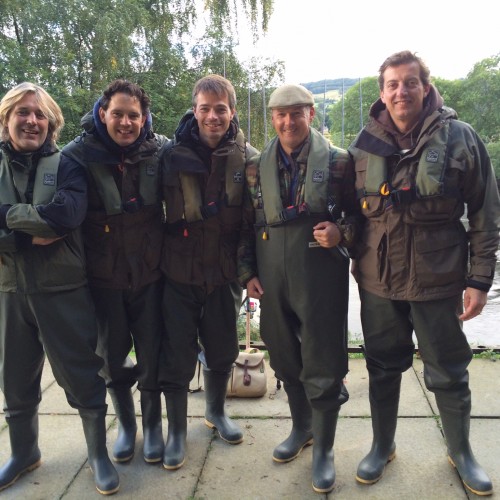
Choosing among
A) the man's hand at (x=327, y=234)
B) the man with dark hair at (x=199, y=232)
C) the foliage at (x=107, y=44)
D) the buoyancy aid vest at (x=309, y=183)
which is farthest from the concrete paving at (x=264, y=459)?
the foliage at (x=107, y=44)

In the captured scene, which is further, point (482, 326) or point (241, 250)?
point (482, 326)

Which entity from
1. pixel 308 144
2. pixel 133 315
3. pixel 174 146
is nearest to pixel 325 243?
pixel 308 144

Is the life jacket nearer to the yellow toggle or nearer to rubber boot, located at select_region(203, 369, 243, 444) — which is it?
the yellow toggle

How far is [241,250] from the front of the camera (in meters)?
2.91

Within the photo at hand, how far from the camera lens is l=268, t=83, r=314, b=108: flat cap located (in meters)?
2.58

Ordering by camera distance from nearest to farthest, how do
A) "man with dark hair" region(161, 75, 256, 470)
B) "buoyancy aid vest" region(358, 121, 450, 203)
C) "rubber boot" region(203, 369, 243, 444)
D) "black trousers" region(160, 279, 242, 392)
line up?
"buoyancy aid vest" region(358, 121, 450, 203)
"man with dark hair" region(161, 75, 256, 470)
"black trousers" region(160, 279, 242, 392)
"rubber boot" region(203, 369, 243, 444)

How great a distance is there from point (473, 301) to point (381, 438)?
3.26 feet

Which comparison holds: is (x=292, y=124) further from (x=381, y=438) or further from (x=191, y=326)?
(x=381, y=438)

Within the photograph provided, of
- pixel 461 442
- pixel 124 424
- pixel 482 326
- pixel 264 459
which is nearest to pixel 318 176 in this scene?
pixel 461 442

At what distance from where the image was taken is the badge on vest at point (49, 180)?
2.53 meters

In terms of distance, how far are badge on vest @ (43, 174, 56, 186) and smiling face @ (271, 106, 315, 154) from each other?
1224mm

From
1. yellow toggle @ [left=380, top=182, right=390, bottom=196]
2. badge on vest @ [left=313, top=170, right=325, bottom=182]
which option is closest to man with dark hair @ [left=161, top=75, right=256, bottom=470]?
badge on vest @ [left=313, top=170, right=325, bottom=182]

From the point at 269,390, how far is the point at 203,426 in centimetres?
70

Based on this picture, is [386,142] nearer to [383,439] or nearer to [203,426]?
[383,439]
